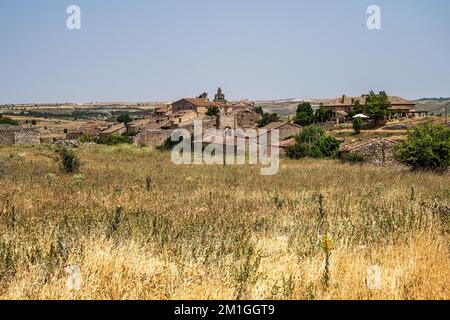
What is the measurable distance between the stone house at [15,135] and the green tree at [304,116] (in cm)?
3639

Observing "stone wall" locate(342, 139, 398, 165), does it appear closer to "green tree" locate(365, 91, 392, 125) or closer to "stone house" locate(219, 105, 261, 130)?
"green tree" locate(365, 91, 392, 125)

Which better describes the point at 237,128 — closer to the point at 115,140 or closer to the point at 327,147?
the point at 115,140

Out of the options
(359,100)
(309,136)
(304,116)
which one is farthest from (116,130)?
(359,100)

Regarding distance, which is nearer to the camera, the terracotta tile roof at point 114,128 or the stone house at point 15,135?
the stone house at point 15,135

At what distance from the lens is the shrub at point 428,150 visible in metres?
22.1

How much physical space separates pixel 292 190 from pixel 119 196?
542 cm

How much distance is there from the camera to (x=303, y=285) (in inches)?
170

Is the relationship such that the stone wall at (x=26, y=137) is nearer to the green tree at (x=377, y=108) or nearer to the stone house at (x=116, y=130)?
the stone house at (x=116, y=130)

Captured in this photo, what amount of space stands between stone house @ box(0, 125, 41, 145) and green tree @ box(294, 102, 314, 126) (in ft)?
119

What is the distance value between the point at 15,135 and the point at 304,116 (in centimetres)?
3913

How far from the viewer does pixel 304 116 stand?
6562cm

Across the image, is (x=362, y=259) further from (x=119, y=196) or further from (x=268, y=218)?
(x=119, y=196)

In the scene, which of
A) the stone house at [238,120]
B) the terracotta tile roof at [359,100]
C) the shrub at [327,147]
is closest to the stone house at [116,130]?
the stone house at [238,120]

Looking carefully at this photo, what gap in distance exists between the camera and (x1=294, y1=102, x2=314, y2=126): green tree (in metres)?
65.4
